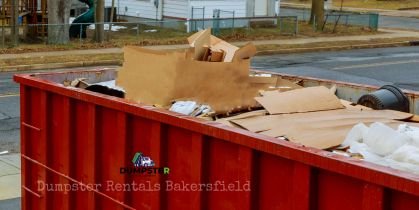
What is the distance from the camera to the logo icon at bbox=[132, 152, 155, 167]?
15.0 ft

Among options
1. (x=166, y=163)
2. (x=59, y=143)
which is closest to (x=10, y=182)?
(x=59, y=143)

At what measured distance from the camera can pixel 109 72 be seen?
6.65 metres

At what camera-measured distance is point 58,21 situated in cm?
2634

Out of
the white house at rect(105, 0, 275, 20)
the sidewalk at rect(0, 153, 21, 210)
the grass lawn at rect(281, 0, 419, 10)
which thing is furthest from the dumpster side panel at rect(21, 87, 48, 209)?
the grass lawn at rect(281, 0, 419, 10)

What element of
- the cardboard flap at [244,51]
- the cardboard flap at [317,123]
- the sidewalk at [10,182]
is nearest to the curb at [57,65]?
the sidewalk at [10,182]

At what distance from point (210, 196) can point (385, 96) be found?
169cm

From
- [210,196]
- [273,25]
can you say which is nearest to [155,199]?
[210,196]

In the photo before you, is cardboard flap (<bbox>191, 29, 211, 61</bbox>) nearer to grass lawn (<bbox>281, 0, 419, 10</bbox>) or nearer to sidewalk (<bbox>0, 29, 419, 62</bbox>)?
sidewalk (<bbox>0, 29, 419, 62</bbox>)

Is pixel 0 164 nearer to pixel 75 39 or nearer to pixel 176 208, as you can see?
pixel 176 208

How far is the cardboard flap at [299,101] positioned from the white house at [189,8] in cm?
2931

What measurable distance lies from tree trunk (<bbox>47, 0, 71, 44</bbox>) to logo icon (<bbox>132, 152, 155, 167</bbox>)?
2155 cm

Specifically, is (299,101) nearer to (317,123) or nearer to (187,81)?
(317,123)

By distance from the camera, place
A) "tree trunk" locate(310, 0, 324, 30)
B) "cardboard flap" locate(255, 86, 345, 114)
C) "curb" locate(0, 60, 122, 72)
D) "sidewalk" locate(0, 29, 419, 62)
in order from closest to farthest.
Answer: "cardboard flap" locate(255, 86, 345, 114)
"curb" locate(0, 60, 122, 72)
"sidewalk" locate(0, 29, 419, 62)
"tree trunk" locate(310, 0, 324, 30)

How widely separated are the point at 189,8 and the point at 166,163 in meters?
30.0
